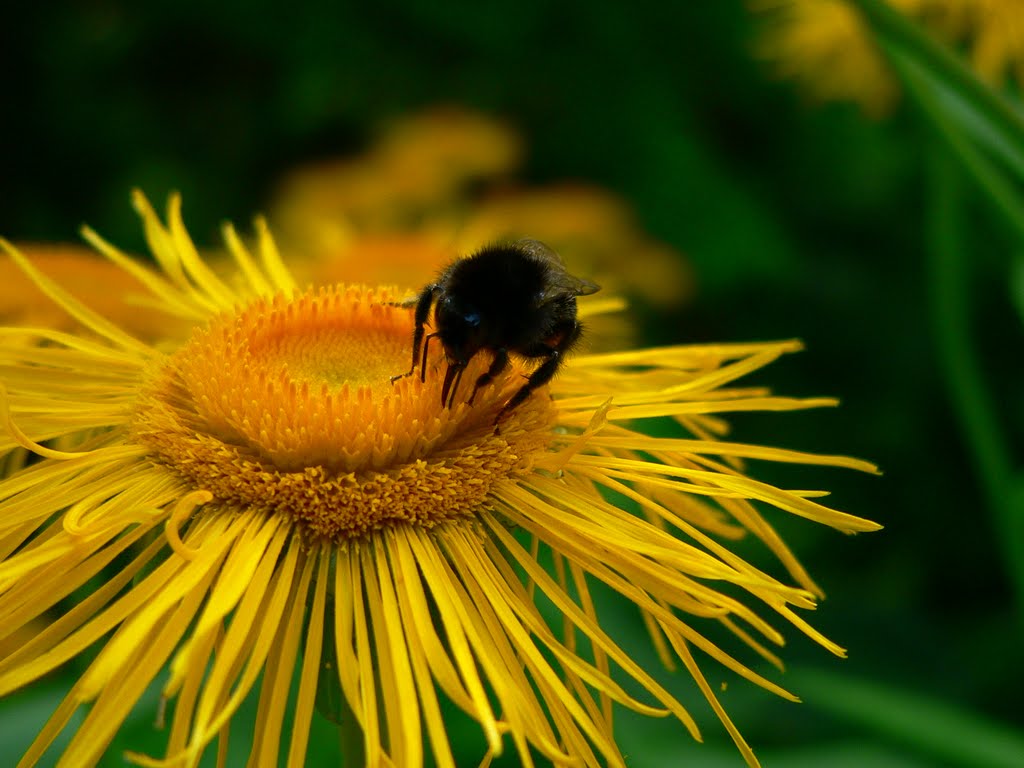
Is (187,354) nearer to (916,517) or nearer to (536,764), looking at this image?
(536,764)

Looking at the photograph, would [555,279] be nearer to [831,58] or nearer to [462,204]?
[831,58]

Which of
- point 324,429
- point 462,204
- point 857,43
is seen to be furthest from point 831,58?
point 324,429

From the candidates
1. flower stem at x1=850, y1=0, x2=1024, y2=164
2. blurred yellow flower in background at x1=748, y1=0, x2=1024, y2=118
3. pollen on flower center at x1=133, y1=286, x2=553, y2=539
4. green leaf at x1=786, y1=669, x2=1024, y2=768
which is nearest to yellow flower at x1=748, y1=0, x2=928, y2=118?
blurred yellow flower in background at x1=748, y1=0, x2=1024, y2=118

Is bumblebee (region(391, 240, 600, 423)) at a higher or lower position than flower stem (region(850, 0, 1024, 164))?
lower

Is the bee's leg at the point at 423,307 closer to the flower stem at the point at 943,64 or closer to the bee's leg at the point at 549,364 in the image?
the bee's leg at the point at 549,364

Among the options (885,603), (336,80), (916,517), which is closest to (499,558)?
(885,603)

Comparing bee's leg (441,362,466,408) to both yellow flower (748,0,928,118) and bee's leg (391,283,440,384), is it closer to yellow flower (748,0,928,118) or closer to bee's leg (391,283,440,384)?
bee's leg (391,283,440,384)

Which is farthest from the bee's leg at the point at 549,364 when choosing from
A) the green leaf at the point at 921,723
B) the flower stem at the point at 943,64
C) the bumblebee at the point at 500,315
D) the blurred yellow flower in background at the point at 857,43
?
the blurred yellow flower in background at the point at 857,43
